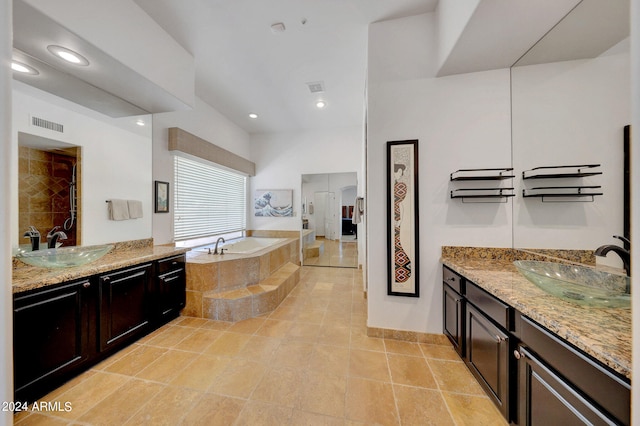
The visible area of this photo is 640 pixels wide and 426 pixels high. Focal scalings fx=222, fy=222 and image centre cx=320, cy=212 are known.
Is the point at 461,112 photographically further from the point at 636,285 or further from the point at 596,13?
the point at 636,285

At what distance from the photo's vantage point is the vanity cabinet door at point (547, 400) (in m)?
0.80

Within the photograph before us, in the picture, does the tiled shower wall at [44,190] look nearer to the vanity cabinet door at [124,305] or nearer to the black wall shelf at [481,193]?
the vanity cabinet door at [124,305]

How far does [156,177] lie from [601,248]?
424cm

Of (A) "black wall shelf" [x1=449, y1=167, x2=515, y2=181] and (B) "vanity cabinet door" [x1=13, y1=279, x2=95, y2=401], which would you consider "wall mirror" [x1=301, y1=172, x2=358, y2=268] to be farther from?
(B) "vanity cabinet door" [x1=13, y1=279, x2=95, y2=401]

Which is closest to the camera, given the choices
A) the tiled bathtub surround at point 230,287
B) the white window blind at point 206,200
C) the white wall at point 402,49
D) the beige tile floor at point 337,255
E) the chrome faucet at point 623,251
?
the chrome faucet at point 623,251

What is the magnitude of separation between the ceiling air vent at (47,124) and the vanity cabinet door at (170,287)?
1470 millimetres

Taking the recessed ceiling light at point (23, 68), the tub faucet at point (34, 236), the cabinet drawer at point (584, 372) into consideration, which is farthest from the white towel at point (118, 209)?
the cabinet drawer at point (584, 372)

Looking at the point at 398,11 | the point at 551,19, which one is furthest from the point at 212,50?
the point at 551,19

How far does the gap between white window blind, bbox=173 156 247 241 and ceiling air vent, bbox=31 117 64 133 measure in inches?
52.7

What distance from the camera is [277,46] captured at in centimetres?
245

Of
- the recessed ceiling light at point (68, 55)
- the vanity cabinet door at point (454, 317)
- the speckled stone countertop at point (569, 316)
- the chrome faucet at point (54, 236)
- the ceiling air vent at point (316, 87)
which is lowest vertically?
the vanity cabinet door at point (454, 317)

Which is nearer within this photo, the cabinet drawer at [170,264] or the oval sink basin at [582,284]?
the oval sink basin at [582,284]

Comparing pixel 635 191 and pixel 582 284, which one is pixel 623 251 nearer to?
pixel 582 284

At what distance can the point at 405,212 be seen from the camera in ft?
7.04
